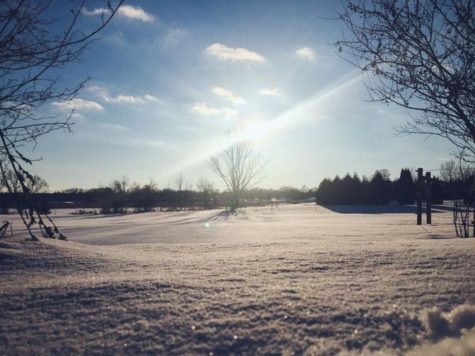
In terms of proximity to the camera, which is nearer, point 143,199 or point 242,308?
point 242,308

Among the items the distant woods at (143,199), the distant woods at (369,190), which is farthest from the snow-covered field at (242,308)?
the distant woods at (369,190)

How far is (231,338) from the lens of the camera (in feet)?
6.25

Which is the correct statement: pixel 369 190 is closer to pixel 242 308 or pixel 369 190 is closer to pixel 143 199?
pixel 143 199

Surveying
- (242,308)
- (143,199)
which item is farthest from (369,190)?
(242,308)

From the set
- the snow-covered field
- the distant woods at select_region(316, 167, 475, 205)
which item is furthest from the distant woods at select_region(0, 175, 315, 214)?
the snow-covered field

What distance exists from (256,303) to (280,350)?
52 centimetres

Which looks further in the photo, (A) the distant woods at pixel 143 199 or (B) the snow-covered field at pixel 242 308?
(A) the distant woods at pixel 143 199

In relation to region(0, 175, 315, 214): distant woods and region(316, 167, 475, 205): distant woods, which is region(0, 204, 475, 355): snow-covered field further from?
region(316, 167, 475, 205): distant woods

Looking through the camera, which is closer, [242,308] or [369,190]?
[242,308]

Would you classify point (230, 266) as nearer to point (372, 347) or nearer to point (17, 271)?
point (372, 347)

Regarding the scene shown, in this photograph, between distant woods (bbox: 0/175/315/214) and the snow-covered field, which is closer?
the snow-covered field

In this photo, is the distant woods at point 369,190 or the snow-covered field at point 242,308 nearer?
the snow-covered field at point 242,308

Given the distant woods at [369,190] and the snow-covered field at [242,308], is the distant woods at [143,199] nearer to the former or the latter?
the distant woods at [369,190]

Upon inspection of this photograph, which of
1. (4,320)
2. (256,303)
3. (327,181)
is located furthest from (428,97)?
(327,181)
